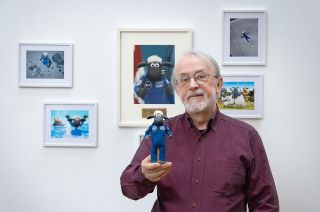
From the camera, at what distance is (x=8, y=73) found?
5.30ft

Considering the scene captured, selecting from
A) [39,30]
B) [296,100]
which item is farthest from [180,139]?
[39,30]

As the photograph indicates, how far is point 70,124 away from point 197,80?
0.76 metres

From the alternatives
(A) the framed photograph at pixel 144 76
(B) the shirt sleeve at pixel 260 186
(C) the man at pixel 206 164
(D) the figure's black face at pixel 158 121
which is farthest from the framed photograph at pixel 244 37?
(D) the figure's black face at pixel 158 121

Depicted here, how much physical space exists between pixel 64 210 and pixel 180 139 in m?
0.80

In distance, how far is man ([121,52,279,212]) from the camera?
1075 mm

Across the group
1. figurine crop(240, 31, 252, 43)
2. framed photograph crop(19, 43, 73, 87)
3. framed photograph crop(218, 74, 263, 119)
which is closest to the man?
framed photograph crop(218, 74, 263, 119)

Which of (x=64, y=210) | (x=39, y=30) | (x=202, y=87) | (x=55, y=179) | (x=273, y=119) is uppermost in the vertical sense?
(x=39, y=30)

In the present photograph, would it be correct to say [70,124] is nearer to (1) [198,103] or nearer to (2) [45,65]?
(2) [45,65]

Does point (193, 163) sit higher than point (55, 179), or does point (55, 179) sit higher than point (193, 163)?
point (193, 163)

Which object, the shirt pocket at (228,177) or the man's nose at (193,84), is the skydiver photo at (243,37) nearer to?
the man's nose at (193,84)

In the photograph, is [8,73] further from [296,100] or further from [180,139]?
[296,100]

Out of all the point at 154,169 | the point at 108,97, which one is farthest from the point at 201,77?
the point at 108,97

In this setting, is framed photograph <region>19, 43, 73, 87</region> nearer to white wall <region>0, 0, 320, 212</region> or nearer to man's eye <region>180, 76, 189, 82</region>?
white wall <region>0, 0, 320, 212</region>

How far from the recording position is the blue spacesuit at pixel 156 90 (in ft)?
5.19
